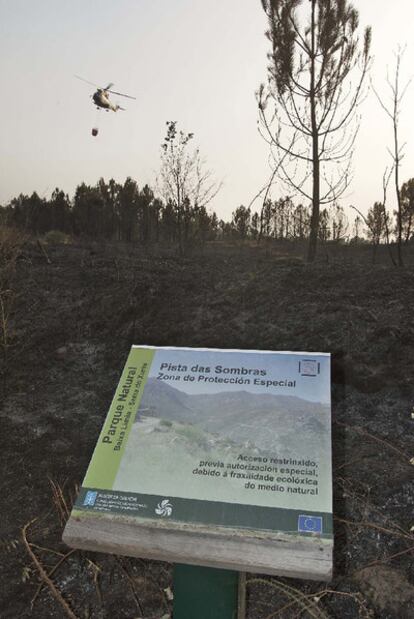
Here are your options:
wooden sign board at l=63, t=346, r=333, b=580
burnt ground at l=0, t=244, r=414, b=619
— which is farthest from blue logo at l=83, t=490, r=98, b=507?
burnt ground at l=0, t=244, r=414, b=619

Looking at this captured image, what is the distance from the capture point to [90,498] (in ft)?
6.15

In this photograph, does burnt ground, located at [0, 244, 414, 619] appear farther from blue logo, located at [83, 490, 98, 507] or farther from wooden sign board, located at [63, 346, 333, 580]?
blue logo, located at [83, 490, 98, 507]

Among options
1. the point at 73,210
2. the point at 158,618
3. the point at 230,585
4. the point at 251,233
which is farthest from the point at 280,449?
the point at 73,210

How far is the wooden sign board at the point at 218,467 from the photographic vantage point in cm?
171

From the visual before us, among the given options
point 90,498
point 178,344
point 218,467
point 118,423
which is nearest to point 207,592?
point 218,467

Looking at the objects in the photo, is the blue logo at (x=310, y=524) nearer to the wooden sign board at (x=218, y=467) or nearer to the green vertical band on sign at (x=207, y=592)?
the wooden sign board at (x=218, y=467)

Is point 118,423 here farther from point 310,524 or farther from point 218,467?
point 310,524

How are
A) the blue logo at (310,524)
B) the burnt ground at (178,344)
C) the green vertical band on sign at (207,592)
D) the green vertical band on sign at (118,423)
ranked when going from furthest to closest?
1. the burnt ground at (178,344)
2. the green vertical band on sign at (118,423)
3. the green vertical band on sign at (207,592)
4. the blue logo at (310,524)

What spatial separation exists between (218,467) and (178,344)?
339 centimetres

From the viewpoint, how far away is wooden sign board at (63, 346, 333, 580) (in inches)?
67.5

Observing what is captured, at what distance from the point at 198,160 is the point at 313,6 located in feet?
10.9

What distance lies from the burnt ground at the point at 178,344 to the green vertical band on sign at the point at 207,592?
695 millimetres

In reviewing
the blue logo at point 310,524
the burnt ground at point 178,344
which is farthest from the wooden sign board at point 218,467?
the burnt ground at point 178,344

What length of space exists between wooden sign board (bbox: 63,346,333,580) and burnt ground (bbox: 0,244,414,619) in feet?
2.84
